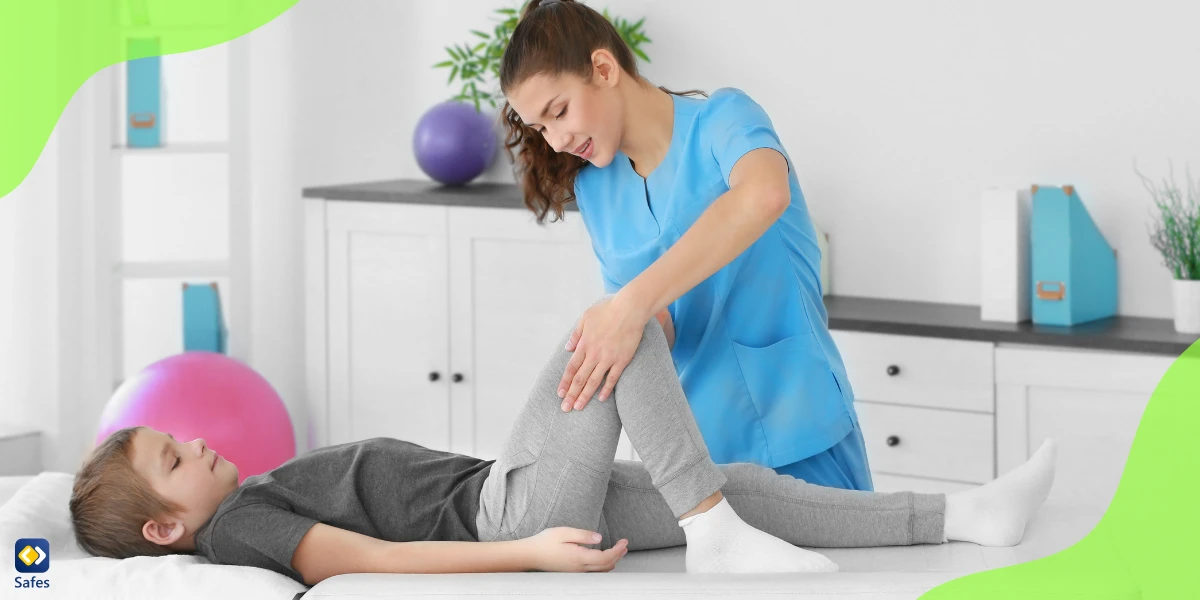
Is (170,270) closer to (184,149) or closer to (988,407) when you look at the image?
(184,149)

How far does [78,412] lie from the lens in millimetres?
3588

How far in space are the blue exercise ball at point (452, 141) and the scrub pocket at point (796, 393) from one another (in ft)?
6.47

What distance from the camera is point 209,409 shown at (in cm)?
294

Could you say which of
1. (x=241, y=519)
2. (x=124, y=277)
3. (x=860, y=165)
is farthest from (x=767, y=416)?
(x=124, y=277)

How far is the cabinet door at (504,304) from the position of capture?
325 centimetres

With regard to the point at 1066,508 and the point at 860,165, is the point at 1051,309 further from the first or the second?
the point at 1066,508

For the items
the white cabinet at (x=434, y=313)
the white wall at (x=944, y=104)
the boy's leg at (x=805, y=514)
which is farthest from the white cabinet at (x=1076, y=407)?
the boy's leg at (x=805, y=514)

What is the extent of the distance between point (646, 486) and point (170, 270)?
2.33 meters

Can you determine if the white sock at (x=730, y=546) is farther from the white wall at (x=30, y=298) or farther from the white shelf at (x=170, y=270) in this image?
the white wall at (x=30, y=298)

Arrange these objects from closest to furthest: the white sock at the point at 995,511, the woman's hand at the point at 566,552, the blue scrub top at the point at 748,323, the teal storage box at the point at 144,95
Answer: the woman's hand at the point at 566,552
the white sock at the point at 995,511
the blue scrub top at the point at 748,323
the teal storage box at the point at 144,95

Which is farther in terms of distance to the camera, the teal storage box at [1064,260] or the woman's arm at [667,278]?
the teal storage box at [1064,260]

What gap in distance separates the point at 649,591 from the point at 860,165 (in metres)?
1.99

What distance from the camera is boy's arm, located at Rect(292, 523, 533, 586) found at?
4.95 feet

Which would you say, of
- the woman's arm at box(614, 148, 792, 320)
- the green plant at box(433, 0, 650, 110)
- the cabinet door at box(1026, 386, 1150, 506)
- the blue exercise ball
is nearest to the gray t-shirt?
the woman's arm at box(614, 148, 792, 320)
